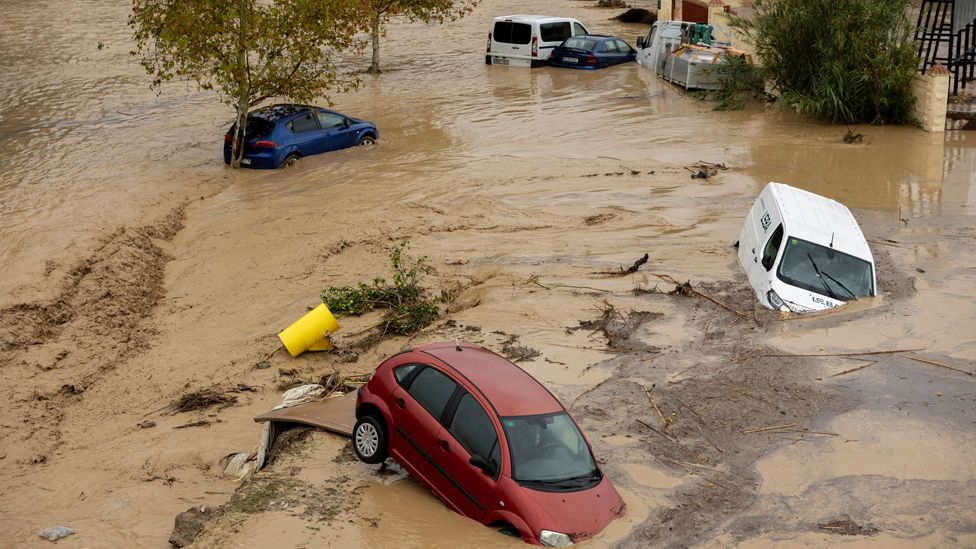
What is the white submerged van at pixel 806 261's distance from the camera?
504 inches

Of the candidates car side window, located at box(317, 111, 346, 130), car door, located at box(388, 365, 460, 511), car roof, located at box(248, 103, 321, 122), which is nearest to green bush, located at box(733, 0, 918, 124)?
car side window, located at box(317, 111, 346, 130)

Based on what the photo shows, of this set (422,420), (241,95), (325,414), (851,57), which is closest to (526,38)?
(851,57)

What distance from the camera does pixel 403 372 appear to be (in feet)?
29.2

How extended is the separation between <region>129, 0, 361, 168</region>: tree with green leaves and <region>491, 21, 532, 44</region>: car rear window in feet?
35.2

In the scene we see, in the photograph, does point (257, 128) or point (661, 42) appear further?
point (661, 42)

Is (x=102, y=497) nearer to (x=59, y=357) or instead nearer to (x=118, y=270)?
(x=59, y=357)

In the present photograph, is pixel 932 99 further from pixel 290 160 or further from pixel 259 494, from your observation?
pixel 259 494

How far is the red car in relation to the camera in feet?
25.9

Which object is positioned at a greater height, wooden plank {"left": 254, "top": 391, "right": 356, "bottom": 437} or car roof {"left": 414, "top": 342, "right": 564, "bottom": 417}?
car roof {"left": 414, "top": 342, "right": 564, "bottom": 417}

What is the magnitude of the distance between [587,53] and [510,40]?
255 cm

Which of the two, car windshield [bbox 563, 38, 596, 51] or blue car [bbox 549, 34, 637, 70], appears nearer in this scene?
blue car [bbox 549, 34, 637, 70]

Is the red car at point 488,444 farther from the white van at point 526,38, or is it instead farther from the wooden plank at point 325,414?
the white van at point 526,38

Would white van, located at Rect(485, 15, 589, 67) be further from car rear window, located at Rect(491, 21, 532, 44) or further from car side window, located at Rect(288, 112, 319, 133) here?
car side window, located at Rect(288, 112, 319, 133)

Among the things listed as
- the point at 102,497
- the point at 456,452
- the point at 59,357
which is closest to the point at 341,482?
the point at 456,452
